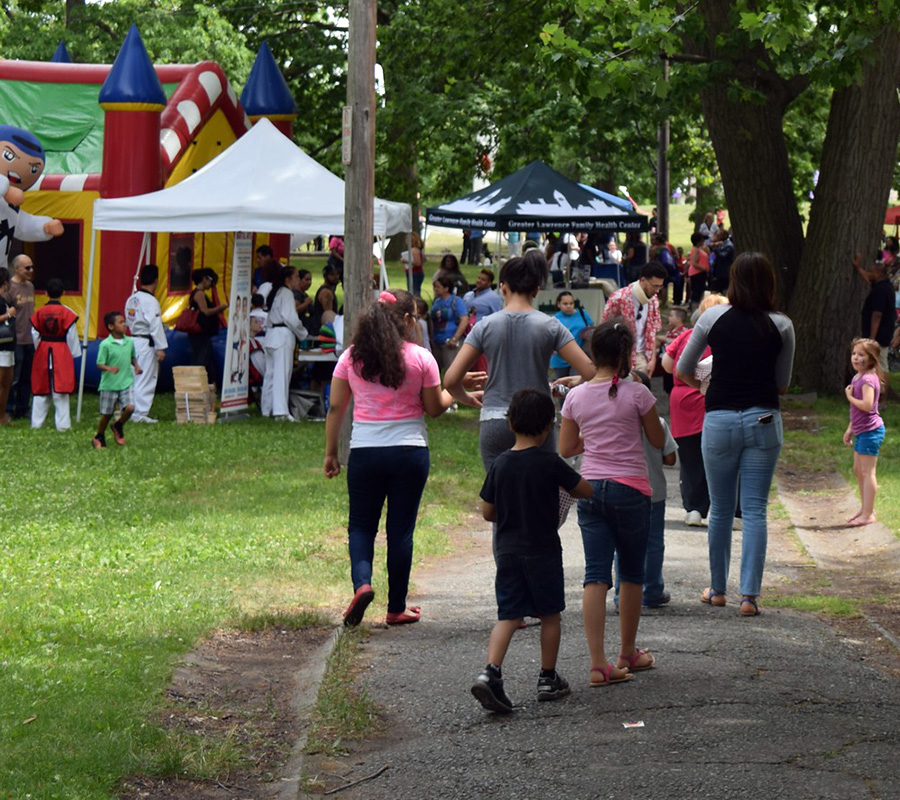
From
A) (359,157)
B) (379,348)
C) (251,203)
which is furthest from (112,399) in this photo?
(379,348)

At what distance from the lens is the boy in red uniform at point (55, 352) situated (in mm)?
15938

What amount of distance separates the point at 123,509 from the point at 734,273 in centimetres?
579

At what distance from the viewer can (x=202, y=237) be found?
23.1m

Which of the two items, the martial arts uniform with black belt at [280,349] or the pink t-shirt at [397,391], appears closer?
the pink t-shirt at [397,391]

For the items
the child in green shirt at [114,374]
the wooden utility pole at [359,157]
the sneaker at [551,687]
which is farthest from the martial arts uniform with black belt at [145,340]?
the sneaker at [551,687]

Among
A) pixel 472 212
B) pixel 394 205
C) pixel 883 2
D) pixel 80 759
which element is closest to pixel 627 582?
pixel 80 759

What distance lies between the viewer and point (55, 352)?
16.1 m

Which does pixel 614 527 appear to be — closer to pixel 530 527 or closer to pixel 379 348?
pixel 530 527

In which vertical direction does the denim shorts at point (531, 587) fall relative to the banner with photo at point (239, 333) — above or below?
below

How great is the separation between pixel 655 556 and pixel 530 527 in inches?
82.7

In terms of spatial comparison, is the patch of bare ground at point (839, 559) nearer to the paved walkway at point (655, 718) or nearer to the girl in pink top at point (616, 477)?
the paved walkway at point (655, 718)

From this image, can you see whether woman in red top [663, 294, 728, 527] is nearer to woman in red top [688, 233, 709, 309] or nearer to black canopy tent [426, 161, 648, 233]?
black canopy tent [426, 161, 648, 233]

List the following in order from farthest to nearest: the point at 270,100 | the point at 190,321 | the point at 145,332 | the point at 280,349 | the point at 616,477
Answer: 1. the point at 270,100
2. the point at 190,321
3. the point at 280,349
4. the point at 145,332
5. the point at 616,477

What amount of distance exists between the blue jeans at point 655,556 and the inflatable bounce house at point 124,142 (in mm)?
12926
